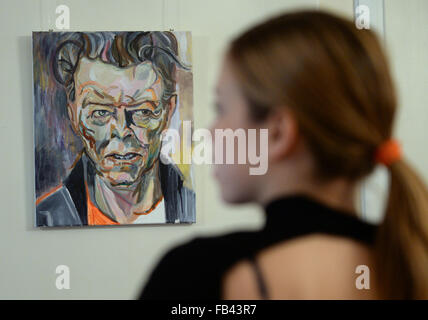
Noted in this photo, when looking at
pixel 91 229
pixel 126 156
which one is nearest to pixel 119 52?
pixel 126 156

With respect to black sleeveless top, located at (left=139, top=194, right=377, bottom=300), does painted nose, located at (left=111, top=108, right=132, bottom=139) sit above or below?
above

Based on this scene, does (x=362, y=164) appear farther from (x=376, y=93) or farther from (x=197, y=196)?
(x=197, y=196)

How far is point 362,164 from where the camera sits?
520 millimetres

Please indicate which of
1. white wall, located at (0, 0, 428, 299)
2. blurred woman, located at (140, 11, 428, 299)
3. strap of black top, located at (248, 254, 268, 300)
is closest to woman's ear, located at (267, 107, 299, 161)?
blurred woman, located at (140, 11, 428, 299)

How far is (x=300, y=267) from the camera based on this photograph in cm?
52

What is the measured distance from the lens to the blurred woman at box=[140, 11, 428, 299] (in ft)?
1.65

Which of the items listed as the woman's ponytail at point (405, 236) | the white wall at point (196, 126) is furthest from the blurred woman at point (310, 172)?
the white wall at point (196, 126)

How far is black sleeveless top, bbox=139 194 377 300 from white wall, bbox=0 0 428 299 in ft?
2.28

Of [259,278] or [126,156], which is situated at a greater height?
[126,156]

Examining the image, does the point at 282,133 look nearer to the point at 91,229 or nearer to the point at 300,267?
the point at 300,267

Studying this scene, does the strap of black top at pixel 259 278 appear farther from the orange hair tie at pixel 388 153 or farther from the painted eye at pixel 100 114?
the painted eye at pixel 100 114

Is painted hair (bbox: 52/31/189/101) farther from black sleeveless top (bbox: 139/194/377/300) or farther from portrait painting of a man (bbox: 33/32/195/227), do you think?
black sleeveless top (bbox: 139/194/377/300)

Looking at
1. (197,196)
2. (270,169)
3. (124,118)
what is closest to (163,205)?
(197,196)

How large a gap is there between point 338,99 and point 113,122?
0.82 metres
